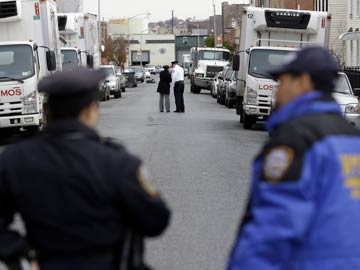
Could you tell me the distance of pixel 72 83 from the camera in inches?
138

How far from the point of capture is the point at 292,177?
3.34 meters

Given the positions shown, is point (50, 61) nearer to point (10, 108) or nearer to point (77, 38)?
point (10, 108)

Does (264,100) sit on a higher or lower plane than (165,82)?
higher

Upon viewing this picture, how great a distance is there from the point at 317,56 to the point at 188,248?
4.98 metres

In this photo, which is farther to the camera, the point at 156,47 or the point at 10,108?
the point at 156,47

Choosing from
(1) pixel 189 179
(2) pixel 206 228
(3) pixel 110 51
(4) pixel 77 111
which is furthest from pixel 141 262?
(3) pixel 110 51

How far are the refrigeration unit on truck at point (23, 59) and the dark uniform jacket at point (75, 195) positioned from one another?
15.1m

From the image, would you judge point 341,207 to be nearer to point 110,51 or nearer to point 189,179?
point 189,179

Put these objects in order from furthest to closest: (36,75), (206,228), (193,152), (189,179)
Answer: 1. (36,75)
2. (193,152)
3. (189,179)
4. (206,228)

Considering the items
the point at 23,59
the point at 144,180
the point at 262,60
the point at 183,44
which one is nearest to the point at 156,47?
the point at 183,44

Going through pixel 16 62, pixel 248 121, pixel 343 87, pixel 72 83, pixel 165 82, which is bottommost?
pixel 248 121

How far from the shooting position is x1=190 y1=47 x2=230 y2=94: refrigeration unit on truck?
5253 centimetres

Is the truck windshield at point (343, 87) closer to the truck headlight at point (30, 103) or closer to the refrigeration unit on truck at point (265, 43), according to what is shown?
the refrigeration unit on truck at point (265, 43)

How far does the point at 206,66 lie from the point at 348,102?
33.3 m
